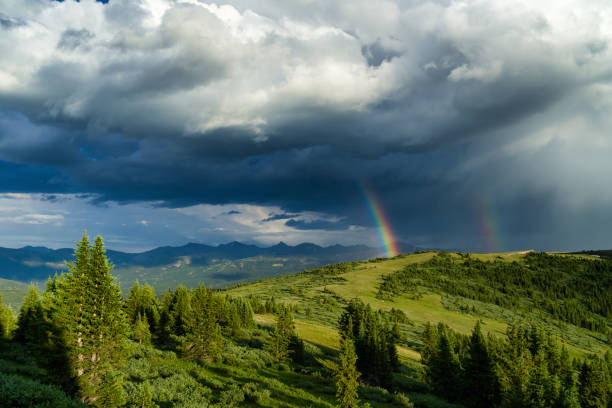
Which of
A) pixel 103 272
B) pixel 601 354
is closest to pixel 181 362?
pixel 103 272

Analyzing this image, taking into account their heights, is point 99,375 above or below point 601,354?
above

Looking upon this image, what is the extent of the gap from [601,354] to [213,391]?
195 m

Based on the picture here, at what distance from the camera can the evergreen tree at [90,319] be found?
25.8 m

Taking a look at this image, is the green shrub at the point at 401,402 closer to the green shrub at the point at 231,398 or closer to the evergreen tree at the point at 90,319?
the green shrub at the point at 231,398

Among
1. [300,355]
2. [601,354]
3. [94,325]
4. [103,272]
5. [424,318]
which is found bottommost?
[601,354]

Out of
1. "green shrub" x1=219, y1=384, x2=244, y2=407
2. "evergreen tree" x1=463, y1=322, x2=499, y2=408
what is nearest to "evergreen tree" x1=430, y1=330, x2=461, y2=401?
"evergreen tree" x1=463, y1=322, x2=499, y2=408

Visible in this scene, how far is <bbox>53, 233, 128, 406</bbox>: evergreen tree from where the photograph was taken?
25.8 meters

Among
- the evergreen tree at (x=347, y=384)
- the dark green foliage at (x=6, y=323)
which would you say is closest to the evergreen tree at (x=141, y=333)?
the dark green foliage at (x=6, y=323)

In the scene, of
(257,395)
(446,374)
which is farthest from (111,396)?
(446,374)

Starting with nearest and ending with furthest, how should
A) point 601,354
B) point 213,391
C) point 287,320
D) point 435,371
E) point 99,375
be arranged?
1. point 99,375
2. point 213,391
3. point 435,371
4. point 287,320
5. point 601,354

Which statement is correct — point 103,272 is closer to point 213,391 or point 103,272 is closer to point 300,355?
point 213,391

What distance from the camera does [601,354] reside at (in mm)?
148125

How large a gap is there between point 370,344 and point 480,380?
616 inches

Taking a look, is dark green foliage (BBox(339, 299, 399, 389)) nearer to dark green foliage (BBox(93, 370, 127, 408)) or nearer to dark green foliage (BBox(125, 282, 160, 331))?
dark green foliage (BBox(93, 370, 127, 408))
